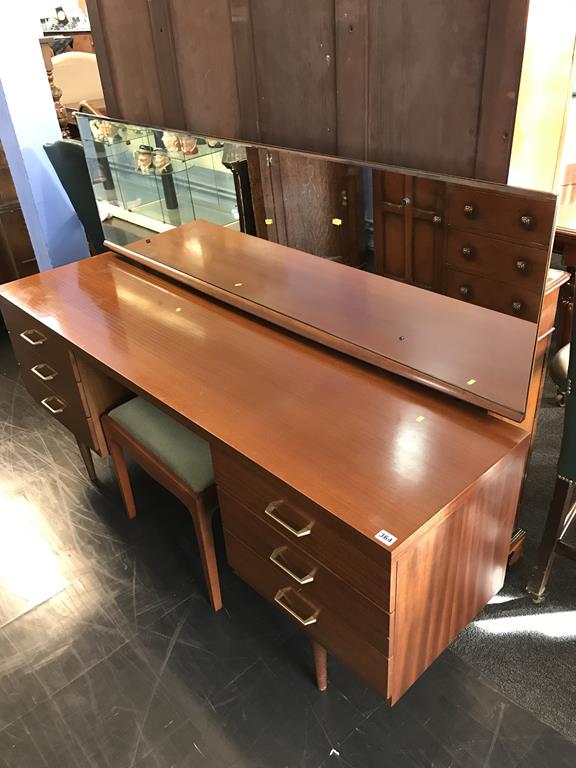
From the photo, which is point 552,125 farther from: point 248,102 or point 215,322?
point 215,322

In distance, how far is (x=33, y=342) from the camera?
1855 millimetres

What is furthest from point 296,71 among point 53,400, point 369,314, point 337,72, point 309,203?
point 53,400

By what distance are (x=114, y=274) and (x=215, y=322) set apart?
0.52 m

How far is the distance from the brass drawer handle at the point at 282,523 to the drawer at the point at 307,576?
49mm

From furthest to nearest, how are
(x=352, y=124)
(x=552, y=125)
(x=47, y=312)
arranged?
(x=47, y=312), (x=352, y=124), (x=552, y=125)

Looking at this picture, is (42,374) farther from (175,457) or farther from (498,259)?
(498,259)

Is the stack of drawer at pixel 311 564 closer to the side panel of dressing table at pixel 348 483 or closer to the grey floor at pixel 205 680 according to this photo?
the side panel of dressing table at pixel 348 483

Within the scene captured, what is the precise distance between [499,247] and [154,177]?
1179mm

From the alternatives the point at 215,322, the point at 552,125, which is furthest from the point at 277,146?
the point at 552,125

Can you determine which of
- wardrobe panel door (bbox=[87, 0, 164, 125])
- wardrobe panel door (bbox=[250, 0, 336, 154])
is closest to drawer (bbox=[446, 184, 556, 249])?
wardrobe panel door (bbox=[250, 0, 336, 154])

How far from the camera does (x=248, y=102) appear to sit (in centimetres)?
149

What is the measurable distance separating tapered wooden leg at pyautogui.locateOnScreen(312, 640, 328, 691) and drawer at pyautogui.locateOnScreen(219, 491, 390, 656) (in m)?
0.23

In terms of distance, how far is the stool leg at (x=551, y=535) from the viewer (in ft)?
4.98

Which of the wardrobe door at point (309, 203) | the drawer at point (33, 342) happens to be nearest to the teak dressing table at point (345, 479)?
the drawer at point (33, 342)
